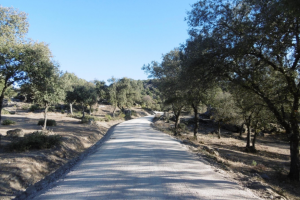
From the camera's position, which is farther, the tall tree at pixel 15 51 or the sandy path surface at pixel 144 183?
the tall tree at pixel 15 51

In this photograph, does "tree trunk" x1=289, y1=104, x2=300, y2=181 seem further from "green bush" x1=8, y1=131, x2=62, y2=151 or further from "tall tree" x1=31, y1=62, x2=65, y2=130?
"tall tree" x1=31, y1=62, x2=65, y2=130

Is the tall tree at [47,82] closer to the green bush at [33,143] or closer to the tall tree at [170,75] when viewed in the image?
the green bush at [33,143]

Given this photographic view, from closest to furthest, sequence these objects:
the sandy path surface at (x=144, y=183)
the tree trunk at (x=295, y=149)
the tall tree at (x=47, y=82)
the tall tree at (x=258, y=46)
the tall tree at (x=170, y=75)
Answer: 1. the sandy path surface at (x=144, y=183)
2. the tall tree at (x=258, y=46)
3. the tree trunk at (x=295, y=149)
4. the tall tree at (x=47, y=82)
5. the tall tree at (x=170, y=75)

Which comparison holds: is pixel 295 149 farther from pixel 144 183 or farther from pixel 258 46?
pixel 144 183

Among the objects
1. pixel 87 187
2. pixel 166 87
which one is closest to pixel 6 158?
pixel 87 187

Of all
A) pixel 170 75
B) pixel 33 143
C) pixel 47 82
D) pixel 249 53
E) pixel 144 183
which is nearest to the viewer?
pixel 144 183

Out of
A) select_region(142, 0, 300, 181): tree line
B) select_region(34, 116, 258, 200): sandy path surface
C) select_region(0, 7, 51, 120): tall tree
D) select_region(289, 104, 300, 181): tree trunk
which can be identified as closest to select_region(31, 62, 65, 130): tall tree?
select_region(0, 7, 51, 120): tall tree

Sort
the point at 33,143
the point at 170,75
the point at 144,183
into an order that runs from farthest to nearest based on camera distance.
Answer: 1. the point at 170,75
2. the point at 33,143
3. the point at 144,183

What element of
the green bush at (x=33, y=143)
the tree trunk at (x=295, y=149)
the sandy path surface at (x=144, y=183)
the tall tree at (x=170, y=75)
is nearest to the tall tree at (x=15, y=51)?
the green bush at (x=33, y=143)

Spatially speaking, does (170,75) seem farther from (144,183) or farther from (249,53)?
(144,183)

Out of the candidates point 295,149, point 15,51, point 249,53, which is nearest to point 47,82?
point 15,51

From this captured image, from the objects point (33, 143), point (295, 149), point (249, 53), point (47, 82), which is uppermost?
point (249, 53)

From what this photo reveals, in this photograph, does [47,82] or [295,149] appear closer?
[295,149]

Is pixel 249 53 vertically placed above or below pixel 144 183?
above
